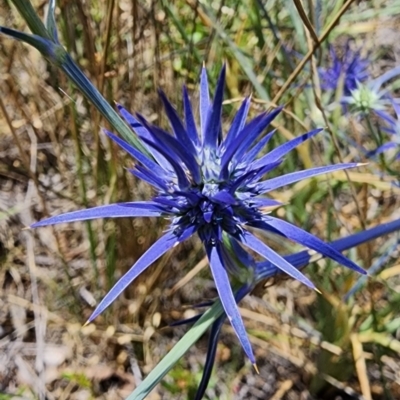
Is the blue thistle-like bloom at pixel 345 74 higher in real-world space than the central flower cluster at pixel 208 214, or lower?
higher

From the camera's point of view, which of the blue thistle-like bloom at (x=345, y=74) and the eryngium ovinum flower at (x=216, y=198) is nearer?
the eryngium ovinum flower at (x=216, y=198)

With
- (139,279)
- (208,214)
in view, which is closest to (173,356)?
(208,214)

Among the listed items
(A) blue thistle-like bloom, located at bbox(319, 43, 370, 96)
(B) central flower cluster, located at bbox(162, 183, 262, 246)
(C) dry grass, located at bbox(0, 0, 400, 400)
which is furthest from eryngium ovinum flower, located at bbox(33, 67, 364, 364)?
(A) blue thistle-like bloom, located at bbox(319, 43, 370, 96)

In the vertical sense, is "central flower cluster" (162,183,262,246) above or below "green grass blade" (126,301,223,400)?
above

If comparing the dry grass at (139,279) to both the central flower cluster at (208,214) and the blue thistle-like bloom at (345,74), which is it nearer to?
the blue thistle-like bloom at (345,74)

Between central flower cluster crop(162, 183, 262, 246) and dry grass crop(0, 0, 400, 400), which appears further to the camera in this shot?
dry grass crop(0, 0, 400, 400)

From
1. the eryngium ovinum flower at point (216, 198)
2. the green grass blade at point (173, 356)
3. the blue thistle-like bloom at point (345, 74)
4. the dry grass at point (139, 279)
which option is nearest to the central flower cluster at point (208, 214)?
the eryngium ovinum flower at point (216, 198)

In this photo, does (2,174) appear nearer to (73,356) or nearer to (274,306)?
(73,356)

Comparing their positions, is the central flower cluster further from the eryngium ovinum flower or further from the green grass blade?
the green grass blade
